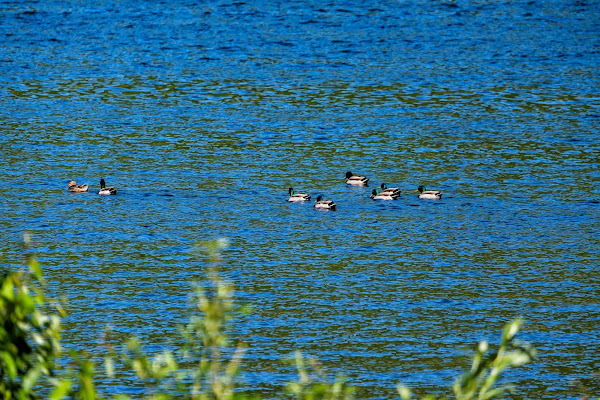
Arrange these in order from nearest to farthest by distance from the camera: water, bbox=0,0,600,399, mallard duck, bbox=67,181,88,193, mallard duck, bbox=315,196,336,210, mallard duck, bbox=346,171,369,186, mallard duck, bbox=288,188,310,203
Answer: water, bbox=0,0,600,399, mallard duck, bbox=315,196,336,210, mallard duck, bbox=288,188,310,203, mallard duck, bbox=67,181,88,193, mallard duck, bbox=346,171,369,186

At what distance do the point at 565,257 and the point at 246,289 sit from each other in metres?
7.40

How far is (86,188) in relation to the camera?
1102 inches

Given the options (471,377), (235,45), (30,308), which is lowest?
(235,45)

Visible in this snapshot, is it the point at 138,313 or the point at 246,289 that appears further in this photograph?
the point at 246,289

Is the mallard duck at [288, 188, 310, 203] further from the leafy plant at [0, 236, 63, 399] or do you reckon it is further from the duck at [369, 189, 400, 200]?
the leafy plant at [0, 236, 63, 399]

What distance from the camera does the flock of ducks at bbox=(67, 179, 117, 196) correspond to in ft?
90.8

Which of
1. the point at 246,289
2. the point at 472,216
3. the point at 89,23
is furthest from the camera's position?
the point at 89,23

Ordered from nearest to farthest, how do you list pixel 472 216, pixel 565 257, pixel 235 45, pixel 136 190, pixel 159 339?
pixel 159 339 → pixel 565 257 → pixel 472 216 → pixel 136 190 → pixel 235 45

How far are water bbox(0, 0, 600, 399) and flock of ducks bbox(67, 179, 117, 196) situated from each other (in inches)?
11.7

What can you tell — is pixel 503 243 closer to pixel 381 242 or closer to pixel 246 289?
pixel 381 242

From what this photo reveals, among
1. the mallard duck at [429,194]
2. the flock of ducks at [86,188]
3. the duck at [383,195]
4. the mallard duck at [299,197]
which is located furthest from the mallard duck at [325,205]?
the flock of ducks at [86,188]

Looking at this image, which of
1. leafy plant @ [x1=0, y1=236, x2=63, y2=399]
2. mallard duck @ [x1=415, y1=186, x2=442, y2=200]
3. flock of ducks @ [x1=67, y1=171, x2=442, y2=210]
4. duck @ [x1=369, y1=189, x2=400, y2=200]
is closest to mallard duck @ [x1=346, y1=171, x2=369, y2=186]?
flock of ducks @ [x1=67, y1=171, x2=442, y2=210]

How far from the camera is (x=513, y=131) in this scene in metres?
35.1

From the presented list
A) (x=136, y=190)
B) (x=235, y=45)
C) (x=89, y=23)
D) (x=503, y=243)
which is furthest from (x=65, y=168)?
(x=89, y=23)
